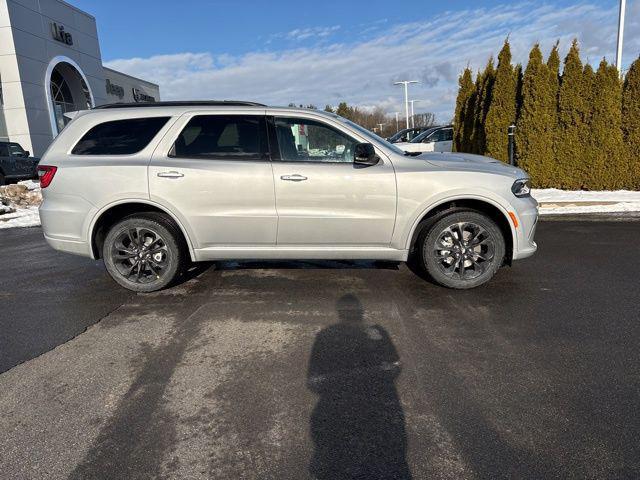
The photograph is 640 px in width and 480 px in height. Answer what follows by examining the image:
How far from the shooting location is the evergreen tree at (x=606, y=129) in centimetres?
1126

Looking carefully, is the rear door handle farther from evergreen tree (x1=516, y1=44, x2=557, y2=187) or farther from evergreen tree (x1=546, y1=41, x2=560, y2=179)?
evergreen tree (x1=546, y1=41, x2=560, y2=179)

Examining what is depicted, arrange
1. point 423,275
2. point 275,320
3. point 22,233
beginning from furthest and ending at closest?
point 22,233
point 423,275
point 275,320

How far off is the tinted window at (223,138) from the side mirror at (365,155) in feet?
3.12

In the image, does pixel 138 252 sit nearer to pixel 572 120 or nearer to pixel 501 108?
pixel 501 108

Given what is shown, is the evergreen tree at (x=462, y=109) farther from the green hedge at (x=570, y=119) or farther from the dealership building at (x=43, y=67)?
the dealership building at (x=43, y=67)

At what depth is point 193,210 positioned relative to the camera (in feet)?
14.5

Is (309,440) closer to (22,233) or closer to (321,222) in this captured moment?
(321,222)

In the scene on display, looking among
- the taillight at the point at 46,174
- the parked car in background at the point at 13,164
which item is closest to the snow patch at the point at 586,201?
the taillight at the point at 46,174

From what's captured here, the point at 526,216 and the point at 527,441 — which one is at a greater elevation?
the point at 526,216

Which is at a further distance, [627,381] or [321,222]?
[321,222]

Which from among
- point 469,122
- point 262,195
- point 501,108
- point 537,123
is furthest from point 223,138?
point 469,122

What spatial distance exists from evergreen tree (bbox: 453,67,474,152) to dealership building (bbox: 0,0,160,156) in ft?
63.7

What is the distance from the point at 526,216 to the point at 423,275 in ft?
4.17

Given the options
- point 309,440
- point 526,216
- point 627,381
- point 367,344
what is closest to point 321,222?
point 367,344
